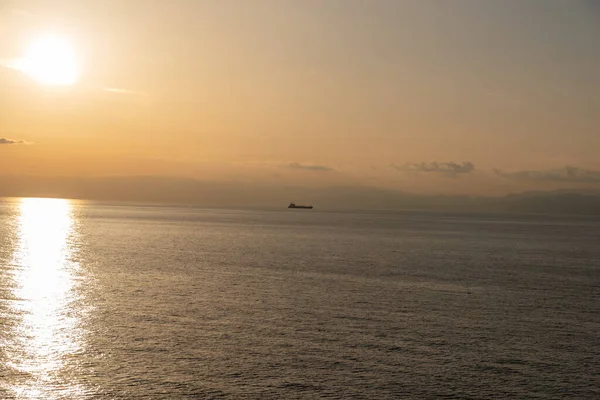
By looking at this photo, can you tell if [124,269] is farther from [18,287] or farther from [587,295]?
[587,295]

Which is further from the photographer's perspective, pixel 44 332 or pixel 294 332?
pixel 294 332

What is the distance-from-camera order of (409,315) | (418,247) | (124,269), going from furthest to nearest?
1. (418,247)
2. (124,269)
3. (409,315)

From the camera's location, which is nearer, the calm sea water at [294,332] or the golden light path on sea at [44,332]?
the golden light path on sea at [44,332]

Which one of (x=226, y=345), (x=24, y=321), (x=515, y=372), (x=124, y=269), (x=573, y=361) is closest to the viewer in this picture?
(x=515, y=372)

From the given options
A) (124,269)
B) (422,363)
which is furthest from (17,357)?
(124,269)

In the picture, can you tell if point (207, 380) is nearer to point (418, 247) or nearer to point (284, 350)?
point (284, 350)

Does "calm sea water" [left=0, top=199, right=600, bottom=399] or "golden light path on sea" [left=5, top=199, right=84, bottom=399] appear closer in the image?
"golden light path on sea" [left=5, top=199, right=84, bottom=399]

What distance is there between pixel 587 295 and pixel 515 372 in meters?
28.7

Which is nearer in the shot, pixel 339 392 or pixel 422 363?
pixel 339 392

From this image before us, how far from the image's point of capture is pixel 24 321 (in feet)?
120

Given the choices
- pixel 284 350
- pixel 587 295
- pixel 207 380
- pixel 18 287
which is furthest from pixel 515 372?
pixel 18 287

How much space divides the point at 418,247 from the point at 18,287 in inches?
2927

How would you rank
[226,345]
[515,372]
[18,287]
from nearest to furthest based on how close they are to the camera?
[515,372]
[226,345]
[18,287]

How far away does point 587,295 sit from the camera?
51875 mm
